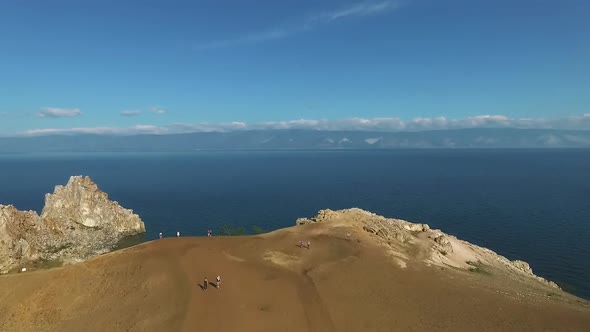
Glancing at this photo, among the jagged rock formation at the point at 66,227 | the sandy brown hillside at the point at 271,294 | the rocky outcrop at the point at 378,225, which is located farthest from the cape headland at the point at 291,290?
the jagged rock formation at the point at 66,227

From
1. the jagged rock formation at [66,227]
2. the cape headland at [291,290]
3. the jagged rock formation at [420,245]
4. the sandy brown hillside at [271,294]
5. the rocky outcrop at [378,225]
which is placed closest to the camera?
the sandy brown hillside at [271,294]

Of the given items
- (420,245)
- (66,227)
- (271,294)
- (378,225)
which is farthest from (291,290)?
(66,227)

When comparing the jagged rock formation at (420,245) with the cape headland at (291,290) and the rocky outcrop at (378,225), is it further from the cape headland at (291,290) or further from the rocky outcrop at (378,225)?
the cape headland at (291,290)

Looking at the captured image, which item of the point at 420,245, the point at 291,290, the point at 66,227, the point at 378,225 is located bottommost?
the point at 66,227

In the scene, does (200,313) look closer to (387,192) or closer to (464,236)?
(464,236)

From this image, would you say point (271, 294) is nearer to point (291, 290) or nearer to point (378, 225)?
point (291, 290)

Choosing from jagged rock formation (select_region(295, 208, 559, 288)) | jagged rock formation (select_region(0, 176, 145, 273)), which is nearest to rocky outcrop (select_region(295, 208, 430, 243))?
jagged rock formation (select_region(295, 208, 559, 288))
